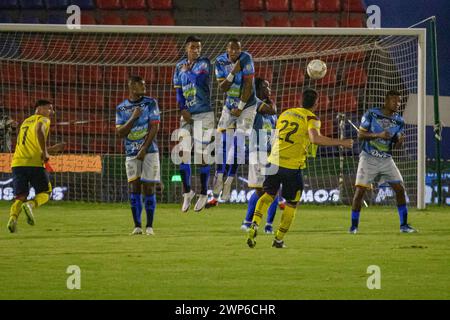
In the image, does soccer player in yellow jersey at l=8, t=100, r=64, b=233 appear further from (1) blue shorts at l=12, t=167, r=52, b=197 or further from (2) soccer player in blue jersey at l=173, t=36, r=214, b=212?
(2) soccer player in blue jersey at l=173, t=36, r=214, b=212

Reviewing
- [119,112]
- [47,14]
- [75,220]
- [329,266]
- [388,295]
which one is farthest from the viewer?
[47,14]

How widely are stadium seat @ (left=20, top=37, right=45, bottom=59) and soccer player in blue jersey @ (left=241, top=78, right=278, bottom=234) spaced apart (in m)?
10.5

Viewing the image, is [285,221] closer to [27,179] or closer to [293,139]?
[293,139]

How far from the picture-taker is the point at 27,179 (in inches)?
633

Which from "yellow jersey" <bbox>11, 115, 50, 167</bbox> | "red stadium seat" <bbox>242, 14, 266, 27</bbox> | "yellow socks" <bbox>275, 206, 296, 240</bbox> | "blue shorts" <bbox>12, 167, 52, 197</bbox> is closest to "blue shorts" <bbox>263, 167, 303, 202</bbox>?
"yellow socks" <bbox>275, 206, 296, 240</bbox>

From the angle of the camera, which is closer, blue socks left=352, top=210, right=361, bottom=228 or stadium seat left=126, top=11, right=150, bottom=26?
blue socks left=352, top=210, right=361, bottom=228

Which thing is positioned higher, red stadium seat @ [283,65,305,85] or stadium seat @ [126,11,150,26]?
stadium seat @ [126,11,150,26]

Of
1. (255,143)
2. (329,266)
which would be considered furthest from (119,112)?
(329,266)

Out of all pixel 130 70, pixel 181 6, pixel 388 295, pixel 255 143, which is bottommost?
pixel 388 295

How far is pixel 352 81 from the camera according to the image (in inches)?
961

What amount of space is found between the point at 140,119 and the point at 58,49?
457 inches

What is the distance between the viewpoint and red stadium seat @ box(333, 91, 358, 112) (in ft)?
79.3
